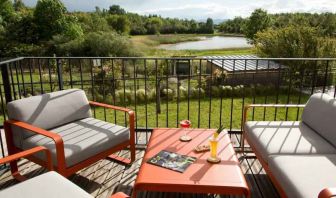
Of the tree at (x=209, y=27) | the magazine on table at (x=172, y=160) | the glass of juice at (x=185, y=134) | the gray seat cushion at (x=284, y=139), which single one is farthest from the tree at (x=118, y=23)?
the magazine on table at (x=172, y=160)

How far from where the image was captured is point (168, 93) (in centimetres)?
845

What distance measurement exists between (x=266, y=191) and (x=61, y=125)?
2209mm

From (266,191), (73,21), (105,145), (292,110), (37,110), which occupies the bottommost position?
(292,110)

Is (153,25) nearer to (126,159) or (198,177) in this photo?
(126,159)

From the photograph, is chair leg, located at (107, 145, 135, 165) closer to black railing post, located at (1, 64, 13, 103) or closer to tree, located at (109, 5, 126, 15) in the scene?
black railing post, located at (1, 64, 13, 103)

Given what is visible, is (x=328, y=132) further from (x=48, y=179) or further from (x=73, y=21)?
(x=73, y=21)

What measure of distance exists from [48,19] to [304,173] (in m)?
27.7

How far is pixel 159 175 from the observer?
1.98 m

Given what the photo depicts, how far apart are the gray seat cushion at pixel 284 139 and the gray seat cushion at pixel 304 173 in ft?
0.42

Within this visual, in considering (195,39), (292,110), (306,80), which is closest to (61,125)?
(292,110)

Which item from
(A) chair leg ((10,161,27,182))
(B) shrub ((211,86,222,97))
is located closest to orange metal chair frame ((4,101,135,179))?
(A) chair leg ((10,161,27,182))

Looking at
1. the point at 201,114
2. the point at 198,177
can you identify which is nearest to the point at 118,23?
the point at 201,114

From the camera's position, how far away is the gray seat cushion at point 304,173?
1745mm

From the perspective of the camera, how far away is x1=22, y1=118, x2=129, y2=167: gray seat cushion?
93.0 inches
